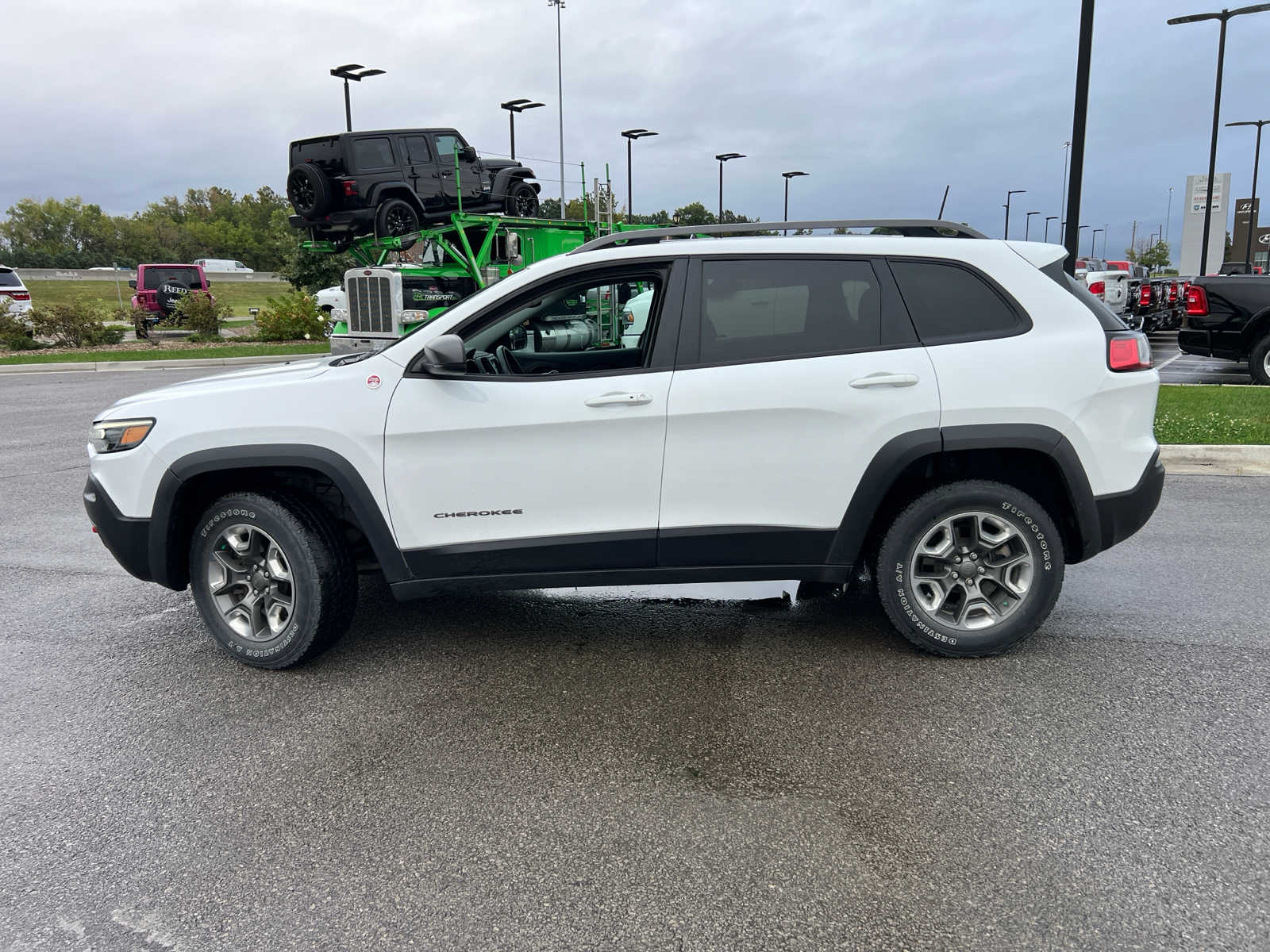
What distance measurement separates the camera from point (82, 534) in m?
6.76

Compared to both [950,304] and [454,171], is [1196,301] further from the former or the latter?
[454,171]

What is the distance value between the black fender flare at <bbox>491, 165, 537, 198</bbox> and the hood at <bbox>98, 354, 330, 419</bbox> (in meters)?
15.2

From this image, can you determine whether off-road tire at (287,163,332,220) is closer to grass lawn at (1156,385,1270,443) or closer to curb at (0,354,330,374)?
curb at (0,354,330,374)

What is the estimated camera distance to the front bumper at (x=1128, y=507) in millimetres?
4164

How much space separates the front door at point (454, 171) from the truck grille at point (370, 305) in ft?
8.01

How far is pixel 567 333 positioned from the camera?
5.48 meters

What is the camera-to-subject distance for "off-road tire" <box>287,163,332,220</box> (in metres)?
17.9

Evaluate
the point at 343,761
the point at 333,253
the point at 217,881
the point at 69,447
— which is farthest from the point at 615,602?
the point at 333,253

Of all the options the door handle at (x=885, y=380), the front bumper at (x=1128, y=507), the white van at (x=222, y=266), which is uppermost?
the white van at (x=222, y=266)

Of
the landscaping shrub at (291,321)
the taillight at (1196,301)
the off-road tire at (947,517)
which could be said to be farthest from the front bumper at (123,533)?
the landscaping shrub at (291,321)

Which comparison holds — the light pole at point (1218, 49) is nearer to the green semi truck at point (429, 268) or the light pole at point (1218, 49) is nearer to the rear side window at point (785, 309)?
the green semi truck at point (429, 268)

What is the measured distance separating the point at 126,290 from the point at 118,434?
75.0 meters

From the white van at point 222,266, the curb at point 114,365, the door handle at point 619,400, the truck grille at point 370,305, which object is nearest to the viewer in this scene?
the door handle at point 619,400

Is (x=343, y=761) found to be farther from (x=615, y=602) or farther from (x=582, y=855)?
(x=615, y=602)
